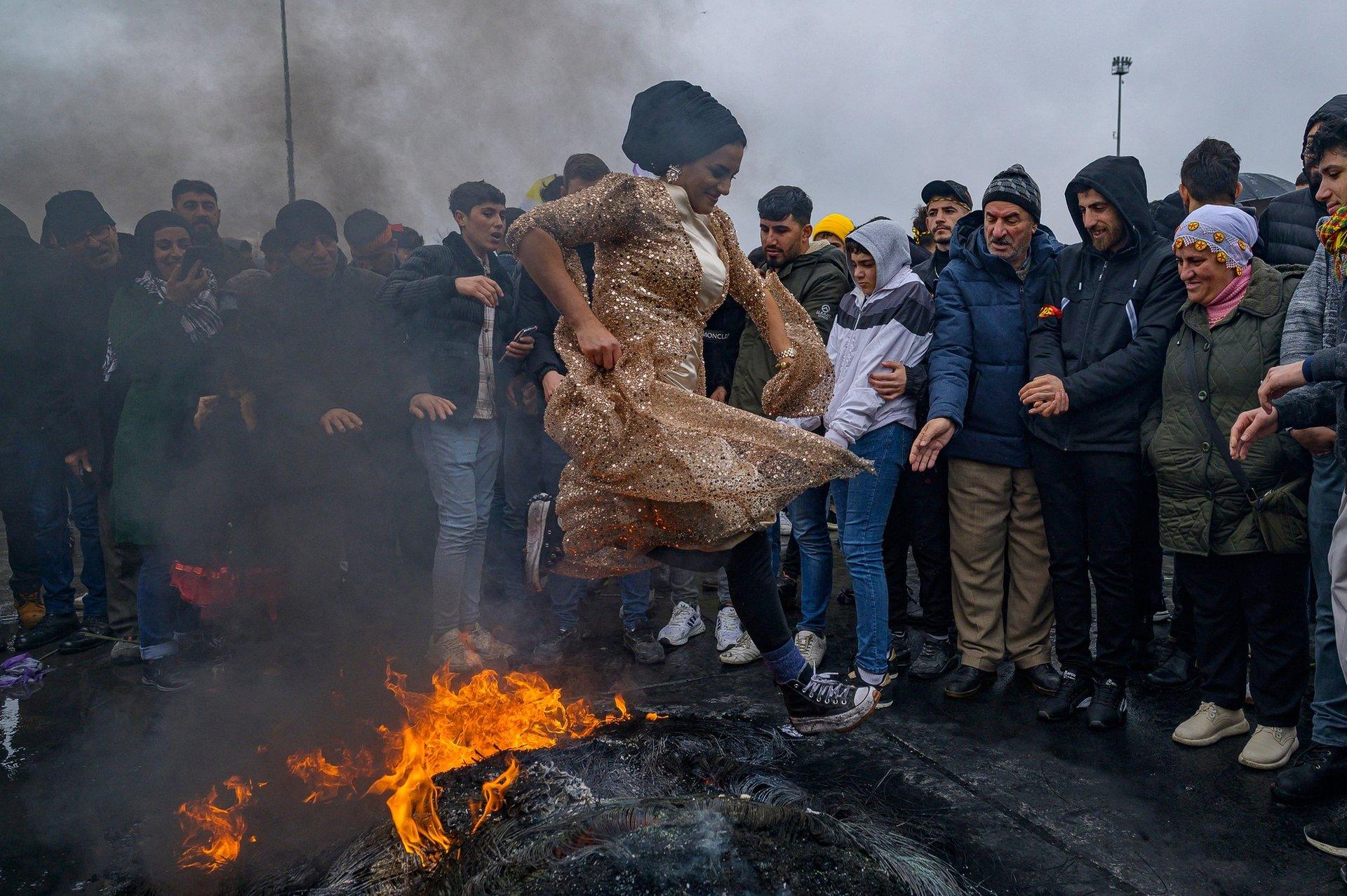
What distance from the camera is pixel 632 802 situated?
104 inches

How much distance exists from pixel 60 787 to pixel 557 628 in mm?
2460

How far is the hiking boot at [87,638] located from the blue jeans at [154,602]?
83 centimetres

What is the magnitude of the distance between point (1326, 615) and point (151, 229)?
20.7ft

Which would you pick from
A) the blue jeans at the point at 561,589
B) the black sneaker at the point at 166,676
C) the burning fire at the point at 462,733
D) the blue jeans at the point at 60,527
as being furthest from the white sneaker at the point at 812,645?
the blue jeans at the point at 60,527

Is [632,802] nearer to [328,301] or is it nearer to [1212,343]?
[1212,343]

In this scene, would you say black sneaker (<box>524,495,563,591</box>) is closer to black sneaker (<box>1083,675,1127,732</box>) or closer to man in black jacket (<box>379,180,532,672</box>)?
man in black jacket (<box>379,180,532,672</box>)

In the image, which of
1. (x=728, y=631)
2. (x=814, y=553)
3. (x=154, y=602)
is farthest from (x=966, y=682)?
(x=154, y=602)

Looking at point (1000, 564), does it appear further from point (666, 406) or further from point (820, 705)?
point (666, 406)

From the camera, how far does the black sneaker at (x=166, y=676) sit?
15.3 feet

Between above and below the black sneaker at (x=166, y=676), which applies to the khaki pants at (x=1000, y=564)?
above

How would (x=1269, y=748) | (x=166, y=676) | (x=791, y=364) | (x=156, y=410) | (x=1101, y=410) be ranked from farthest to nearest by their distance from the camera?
(x=156, y=410) → (x=166, y=676) → (x=1101, y=410) → (x=1269, y=748) → (x=791, y=364)

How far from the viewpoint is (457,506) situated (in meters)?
5.04

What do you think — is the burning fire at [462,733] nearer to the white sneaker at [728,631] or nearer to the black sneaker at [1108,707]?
the white sneaker at [728,631]

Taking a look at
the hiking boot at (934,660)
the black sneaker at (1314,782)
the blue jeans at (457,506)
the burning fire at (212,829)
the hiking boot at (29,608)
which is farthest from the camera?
the hiking boot at (29,608)
